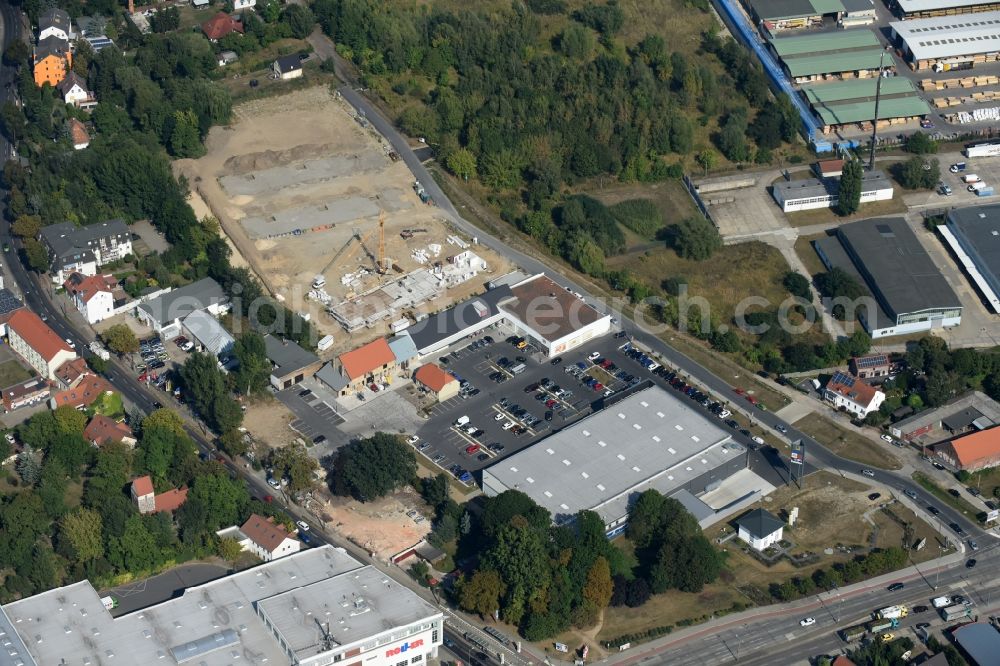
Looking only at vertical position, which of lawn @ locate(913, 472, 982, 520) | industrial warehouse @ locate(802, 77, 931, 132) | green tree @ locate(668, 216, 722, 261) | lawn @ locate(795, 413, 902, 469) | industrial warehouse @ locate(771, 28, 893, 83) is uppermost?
industrial warehouse @ locate(771, 28, 893, 83)

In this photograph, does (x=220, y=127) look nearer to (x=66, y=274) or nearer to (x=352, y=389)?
(x=66, y=274)

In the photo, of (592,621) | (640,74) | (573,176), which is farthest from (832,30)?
(592,621)

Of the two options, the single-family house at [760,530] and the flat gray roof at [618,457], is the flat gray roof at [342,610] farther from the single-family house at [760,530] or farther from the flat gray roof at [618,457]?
the single-family house at [760,530]

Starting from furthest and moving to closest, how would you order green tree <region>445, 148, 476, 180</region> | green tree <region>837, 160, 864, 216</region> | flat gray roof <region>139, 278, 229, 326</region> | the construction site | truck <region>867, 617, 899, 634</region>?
green tree <region>445, 148, 476, 180</region>
green tree <region>837, 160, 864, 216</region>
the construction site
flat gray roof <region>139, 278, 229, 326</region>
truck <region>867, 617, 899, 634</region>

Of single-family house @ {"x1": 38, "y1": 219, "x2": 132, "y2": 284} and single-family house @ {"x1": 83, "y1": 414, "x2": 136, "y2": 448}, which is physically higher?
single-family house @ {"x1": 38, "y1": 219, "x2": 132, "y2": 284}

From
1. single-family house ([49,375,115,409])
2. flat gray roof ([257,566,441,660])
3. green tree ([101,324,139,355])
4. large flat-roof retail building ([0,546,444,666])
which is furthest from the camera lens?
green tree ([101,324,139,355])

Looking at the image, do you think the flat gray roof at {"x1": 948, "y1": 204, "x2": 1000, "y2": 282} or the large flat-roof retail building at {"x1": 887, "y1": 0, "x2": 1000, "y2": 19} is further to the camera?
the large flat-roof retail building at {"x1": 887, "y1": 0, "x2": 1000, "y2": 19}

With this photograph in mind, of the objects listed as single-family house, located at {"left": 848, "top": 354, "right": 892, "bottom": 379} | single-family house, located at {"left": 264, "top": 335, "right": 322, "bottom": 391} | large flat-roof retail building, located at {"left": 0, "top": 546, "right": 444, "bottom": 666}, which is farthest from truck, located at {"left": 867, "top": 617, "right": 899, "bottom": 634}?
single-family house, located at {"left": 264, "top": 335, "right": 322, "bottom": 391}

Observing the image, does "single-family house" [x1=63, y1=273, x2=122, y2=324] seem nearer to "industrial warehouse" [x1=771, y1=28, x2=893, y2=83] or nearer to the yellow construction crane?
the yellow construction crane
